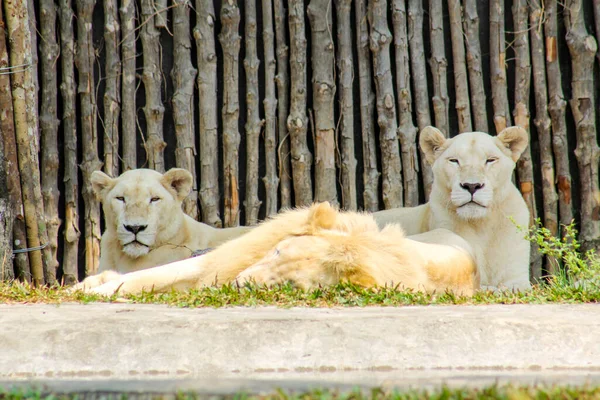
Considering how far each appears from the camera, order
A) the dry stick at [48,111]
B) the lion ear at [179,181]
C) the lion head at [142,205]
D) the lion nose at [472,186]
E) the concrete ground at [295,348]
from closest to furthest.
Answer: the concrete ground at [295,348]
the lion nose at [472,186]
the lion head at [142,205]
the lion ear at [179,181]
the dry stick at [48,111]

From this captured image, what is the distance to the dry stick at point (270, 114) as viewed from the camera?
7.59 metres

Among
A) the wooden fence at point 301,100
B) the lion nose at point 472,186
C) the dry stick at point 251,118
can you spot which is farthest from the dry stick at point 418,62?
the dry stick at point 251,118

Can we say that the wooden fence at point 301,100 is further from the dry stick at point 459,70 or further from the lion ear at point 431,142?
the lion ear at point 431,142

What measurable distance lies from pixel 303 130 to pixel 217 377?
4458 millimetres

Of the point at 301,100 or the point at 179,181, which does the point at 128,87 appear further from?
the point at 301,100

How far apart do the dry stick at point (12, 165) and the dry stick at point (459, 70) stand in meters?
3.65

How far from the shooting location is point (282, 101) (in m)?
7.68

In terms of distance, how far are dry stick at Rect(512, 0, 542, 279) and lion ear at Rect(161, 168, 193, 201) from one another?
111 inches

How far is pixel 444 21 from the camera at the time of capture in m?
7.82

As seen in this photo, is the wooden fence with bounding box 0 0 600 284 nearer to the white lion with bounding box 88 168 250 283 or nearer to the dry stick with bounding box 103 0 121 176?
the dry stick with bounding box 103 0 121 176

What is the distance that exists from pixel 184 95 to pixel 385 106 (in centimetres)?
172

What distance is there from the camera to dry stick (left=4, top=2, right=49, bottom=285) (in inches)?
258

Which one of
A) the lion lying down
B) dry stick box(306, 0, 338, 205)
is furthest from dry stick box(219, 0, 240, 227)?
the lion lying down

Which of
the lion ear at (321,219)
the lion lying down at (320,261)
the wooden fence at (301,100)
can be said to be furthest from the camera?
the wooden fence at (301,100)
